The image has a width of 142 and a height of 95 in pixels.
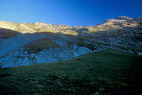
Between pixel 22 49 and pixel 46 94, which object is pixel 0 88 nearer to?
pixel 46 94

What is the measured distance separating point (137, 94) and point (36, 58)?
60094mm

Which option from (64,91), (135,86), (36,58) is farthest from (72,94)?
(36,58)

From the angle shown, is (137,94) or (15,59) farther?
(15,59)

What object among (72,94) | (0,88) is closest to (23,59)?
(0,88)

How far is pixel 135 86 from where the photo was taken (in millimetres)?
17141

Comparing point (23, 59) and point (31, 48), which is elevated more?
point (31, 48)

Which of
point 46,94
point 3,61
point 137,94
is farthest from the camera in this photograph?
point 3,61

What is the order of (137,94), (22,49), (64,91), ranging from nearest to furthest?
(137,94) < (64,91) < (22,49)

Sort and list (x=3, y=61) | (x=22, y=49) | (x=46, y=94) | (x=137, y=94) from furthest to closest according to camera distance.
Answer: (x=22, y=49) < (x=3, y=61) < (x=46, y=94) < (x=137, y=94)

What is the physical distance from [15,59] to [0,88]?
2087 inches

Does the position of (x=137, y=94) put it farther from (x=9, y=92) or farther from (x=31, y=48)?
(x=31, y=48)

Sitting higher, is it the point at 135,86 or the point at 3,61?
the point at 135,86

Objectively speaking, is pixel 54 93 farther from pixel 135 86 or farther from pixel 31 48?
pixel 31 48

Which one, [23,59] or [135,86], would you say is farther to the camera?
[23,59]
